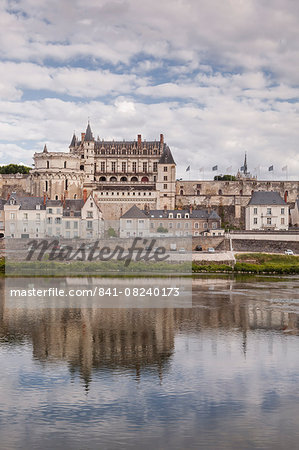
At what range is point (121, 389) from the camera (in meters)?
15.7

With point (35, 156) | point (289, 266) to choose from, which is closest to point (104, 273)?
point (289, 266)

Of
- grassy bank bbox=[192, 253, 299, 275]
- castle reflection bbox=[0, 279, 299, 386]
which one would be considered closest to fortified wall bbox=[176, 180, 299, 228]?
grassy bank bbox=[192, 253, 299, 275]

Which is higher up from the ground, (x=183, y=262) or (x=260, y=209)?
(x=260, y=209)

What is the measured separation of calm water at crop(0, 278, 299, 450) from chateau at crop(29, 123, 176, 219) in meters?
50.5

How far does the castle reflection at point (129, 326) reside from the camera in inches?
743

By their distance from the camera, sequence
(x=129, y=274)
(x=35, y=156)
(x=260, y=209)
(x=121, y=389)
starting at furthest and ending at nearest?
(x=35, y=156)
(x=260, y=209)
(x=129, y=274)
(x=121, y=389)

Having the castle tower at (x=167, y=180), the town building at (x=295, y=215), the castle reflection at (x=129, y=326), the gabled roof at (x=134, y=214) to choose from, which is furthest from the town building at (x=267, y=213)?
the castle reflection at (x=129, y=326)

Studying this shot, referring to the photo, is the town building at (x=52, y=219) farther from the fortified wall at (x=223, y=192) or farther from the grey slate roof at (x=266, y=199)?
the fortified wall at (x=223, y=192)

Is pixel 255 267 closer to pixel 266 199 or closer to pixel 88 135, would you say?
pixel 266 199

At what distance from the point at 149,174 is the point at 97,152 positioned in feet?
27.3

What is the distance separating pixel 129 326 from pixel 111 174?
6310 cm

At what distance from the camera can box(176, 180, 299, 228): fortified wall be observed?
82250 mm

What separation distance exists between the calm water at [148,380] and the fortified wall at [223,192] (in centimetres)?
5499

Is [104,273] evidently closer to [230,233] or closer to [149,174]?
[230,233]
